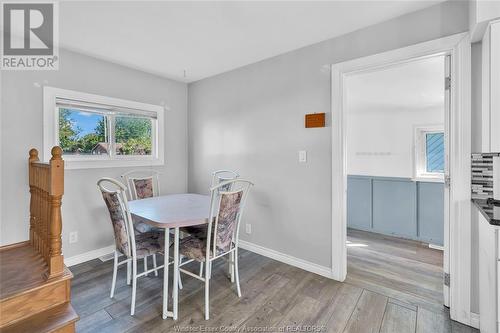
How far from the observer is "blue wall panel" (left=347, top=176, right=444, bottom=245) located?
3.34m

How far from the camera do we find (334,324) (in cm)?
174

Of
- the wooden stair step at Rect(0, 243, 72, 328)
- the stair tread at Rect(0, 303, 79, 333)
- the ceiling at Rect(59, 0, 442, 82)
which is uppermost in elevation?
the ceiling at Rect(59, 0, 442, 82)

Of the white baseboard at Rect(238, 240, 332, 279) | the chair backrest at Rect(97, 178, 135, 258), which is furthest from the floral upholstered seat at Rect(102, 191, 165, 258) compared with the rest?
the white baseboard at Rect(238, 240, 332, 279)

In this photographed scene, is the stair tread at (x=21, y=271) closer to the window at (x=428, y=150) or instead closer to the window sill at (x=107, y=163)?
the window sill at (x=107, y=163)

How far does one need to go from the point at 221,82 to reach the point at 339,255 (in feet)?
8.58

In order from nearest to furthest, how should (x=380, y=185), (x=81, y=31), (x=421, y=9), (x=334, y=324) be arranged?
(x=334, y=324), (x=421, y=9), (x=81, y=31), (x=380, y=185)

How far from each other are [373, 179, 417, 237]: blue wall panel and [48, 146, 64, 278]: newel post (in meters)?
3.96

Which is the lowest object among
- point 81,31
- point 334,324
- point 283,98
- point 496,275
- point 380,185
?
point 334,324

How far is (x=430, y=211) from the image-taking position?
11.1 ft

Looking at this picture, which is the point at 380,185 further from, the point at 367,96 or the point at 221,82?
the point at 221,82

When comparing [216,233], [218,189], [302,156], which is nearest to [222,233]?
[216,233]

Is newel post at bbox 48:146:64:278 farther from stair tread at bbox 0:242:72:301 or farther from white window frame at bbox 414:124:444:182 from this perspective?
white window frame at bbox 414:124:444:182

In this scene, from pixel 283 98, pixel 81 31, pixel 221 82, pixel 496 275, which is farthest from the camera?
pixel 221 82

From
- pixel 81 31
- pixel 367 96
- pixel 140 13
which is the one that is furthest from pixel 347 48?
pixel 81 31
